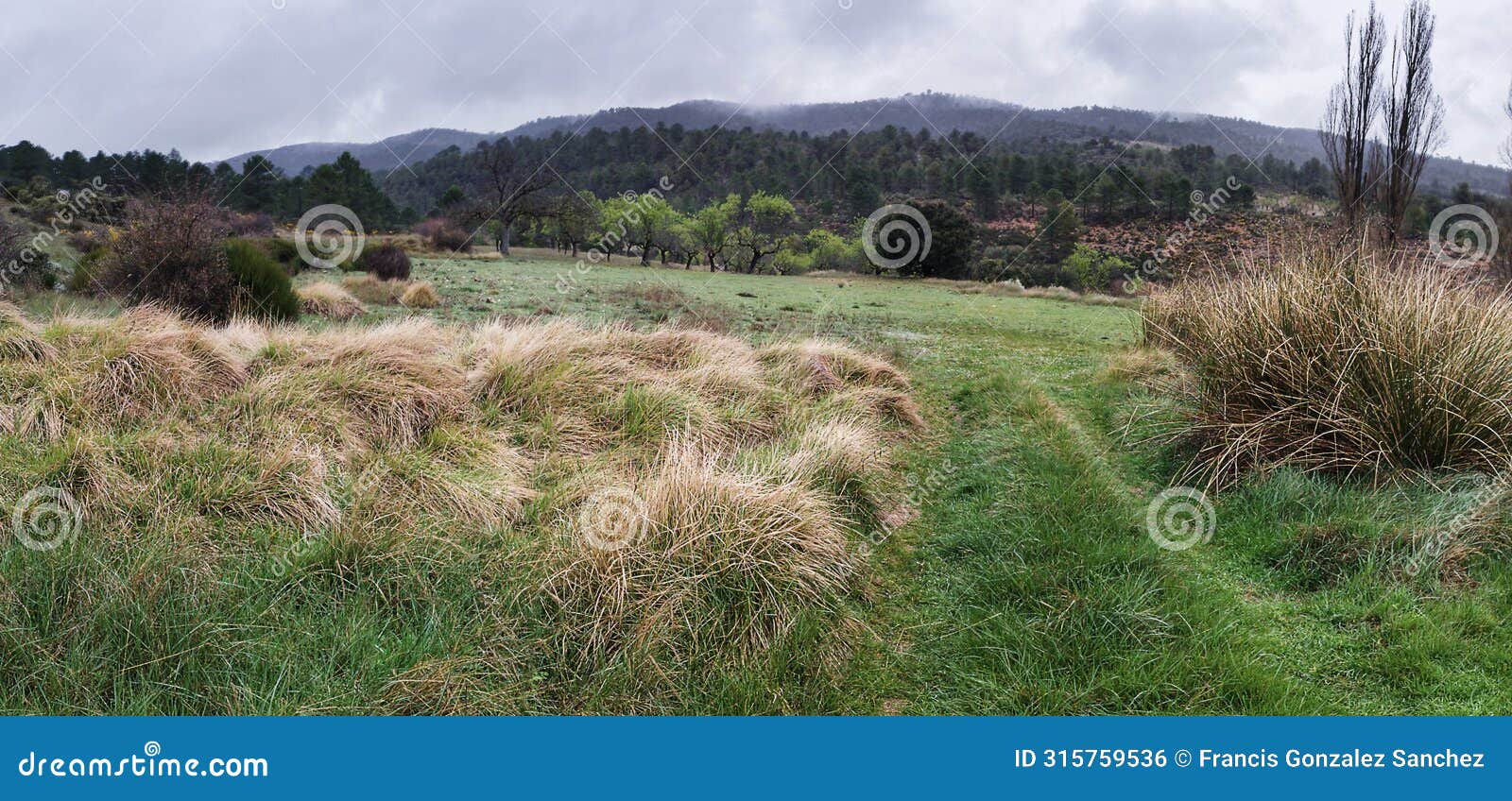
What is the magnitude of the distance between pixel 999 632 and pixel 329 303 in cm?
1055

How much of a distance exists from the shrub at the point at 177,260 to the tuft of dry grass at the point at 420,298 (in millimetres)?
2599

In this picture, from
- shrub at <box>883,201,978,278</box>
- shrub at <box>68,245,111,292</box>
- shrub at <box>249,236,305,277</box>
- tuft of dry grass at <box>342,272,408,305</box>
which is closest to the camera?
shrub at <box>68,245,111,292</box>

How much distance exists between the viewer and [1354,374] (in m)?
4.68

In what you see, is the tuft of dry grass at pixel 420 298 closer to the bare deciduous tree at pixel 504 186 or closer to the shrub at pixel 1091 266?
the bare deciduous tree at pixel 504 186

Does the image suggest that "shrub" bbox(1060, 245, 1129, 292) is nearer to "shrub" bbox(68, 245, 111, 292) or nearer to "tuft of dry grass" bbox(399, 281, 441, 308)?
"tuft of dry grass" bbox(399, 281, 441, 308)

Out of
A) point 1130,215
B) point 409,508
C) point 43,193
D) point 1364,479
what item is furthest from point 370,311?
point 1130,215

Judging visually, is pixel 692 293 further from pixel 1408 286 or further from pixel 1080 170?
pixel 1080 170

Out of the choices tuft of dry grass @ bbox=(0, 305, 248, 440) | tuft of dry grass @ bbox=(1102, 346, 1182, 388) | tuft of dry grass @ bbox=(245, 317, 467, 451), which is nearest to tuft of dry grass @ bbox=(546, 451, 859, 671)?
tuft of dry grass @ bbox=(245, 317, 467, 451)

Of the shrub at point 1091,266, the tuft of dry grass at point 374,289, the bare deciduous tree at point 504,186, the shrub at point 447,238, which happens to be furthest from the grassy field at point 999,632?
the shrub at point 1091,266

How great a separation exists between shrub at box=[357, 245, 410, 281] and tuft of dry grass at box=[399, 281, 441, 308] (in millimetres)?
3082

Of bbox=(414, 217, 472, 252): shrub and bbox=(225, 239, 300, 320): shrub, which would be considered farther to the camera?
bbox=(414, 217, 472, 252): shrub

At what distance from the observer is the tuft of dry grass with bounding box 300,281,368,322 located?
10.4 m

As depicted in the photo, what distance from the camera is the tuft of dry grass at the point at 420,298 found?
11672 mm

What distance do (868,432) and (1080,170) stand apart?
153 ft
